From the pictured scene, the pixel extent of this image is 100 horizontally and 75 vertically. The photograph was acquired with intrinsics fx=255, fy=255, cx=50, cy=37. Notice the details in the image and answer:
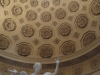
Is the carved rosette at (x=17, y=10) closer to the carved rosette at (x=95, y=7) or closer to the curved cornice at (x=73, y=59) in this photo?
the curved cornice at (x=73, y=59)

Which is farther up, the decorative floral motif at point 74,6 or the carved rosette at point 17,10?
the decorative floral motif at point 74,6

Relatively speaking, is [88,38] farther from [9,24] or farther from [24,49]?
[9,24]

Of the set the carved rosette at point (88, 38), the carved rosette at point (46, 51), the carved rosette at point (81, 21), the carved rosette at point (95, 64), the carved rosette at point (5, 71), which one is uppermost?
the carved rosette at point (81, 21)

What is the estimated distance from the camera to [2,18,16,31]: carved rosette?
1699 centimetres

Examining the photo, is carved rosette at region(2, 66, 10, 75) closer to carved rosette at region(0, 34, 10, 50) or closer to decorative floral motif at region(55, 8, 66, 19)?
carved rosette at region(0, 34, 10, 50)

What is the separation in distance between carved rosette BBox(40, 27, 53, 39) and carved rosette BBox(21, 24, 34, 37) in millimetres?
683

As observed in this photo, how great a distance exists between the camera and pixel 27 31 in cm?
1739

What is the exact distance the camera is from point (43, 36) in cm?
1727

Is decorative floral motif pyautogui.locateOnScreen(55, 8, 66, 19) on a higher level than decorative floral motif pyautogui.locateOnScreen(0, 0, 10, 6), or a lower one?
lower

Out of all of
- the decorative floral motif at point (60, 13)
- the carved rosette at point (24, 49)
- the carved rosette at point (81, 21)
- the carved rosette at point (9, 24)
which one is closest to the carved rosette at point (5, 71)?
the carved rosette at point (24, 49)

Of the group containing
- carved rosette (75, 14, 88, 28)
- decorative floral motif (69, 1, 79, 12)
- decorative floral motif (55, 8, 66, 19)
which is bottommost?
carved rosette (75, 14, 88, 28)

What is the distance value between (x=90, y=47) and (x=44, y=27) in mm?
4176

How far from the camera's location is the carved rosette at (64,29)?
16948 millimetres

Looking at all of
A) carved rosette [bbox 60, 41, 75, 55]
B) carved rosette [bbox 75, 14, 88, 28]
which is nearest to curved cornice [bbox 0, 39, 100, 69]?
carved rosette [bbox 60, 41, 75, 55]
